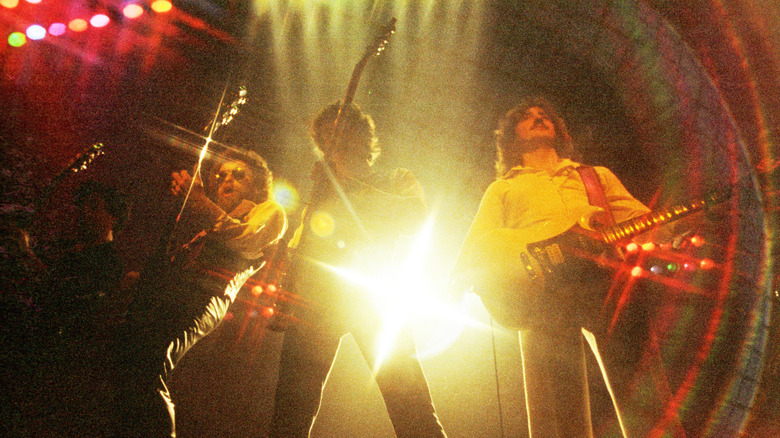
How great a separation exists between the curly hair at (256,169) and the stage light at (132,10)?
1.86 m

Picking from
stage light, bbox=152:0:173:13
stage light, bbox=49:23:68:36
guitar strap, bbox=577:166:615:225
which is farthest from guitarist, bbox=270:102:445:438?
stage light, bbox=49:23:68:36

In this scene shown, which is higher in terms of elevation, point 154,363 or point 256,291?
point 256,291

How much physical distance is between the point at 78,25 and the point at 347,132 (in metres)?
2.85

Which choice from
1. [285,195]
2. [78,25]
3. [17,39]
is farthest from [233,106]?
[17,39]

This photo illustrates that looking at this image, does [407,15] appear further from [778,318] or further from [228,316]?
[778,318]

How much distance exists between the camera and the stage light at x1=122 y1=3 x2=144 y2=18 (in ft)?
11.4

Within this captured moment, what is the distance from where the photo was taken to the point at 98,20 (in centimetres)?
334

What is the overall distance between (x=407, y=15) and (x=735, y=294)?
4.10 metres

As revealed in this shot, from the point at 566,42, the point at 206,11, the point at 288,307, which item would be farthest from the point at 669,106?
the point at 206,11

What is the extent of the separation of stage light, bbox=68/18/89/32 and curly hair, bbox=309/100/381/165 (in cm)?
238

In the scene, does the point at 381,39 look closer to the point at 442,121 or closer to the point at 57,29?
the point at 442,121

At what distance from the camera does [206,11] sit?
3.76 metres

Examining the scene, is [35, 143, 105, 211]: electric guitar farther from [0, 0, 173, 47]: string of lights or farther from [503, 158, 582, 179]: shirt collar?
[503, 158, 582, 179]: shirt collar

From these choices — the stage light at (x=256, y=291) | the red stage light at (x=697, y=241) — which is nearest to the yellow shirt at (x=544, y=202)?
the red stage light at (x=697, y=241)
